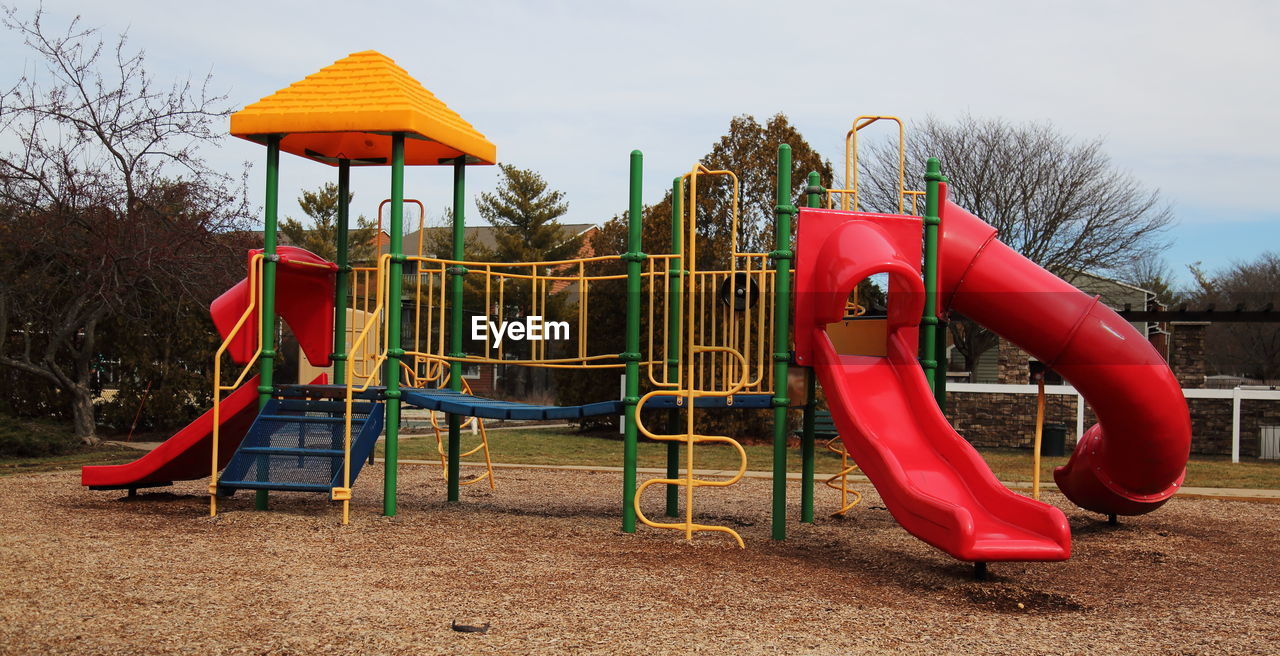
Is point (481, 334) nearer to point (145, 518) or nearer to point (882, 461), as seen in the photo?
point (145, 518)

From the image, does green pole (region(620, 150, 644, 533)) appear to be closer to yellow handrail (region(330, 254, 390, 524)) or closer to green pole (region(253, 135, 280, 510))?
yellow handrail (region(330, 254, 390, 524))

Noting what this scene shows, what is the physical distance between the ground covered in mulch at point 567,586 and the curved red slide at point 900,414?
36cm

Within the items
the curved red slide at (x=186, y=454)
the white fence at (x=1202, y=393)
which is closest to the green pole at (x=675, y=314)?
the curved red slide at (x=186, y=454)

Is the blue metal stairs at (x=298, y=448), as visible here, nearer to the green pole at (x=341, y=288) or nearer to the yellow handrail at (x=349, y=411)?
the yellow handrail at (x=349, y=411)

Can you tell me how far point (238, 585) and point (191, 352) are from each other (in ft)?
40.1

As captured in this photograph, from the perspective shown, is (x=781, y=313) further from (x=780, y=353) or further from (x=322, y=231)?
(x=322, y=231)

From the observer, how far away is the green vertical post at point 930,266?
7969mm

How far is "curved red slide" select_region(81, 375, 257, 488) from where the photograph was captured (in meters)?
9.03

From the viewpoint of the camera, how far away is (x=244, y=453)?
8.37 meters

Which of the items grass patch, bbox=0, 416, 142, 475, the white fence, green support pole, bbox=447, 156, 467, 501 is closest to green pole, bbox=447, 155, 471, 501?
green support pole, bbox=447, 156, 467, 501

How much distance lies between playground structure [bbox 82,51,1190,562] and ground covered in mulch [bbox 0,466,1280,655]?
43cm

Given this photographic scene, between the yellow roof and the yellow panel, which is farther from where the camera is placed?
the yellow roof

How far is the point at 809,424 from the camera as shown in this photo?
8.52 metres

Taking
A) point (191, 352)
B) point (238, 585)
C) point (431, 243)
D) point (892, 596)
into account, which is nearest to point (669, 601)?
point (892, 596)
